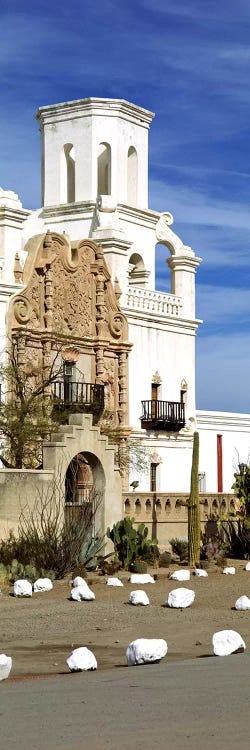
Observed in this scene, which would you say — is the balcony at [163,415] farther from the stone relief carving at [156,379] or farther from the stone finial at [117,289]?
the stone finial at [117,289]

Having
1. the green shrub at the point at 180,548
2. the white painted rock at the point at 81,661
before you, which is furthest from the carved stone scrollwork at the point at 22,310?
the white painted rock at the point at 81,661

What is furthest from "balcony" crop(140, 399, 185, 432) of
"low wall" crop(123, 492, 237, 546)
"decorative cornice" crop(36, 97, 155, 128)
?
"low wall" crop(123, 492, 237, 546)

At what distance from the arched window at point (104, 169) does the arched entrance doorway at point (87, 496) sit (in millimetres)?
24545

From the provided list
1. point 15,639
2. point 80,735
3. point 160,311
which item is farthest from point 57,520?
point 160,311

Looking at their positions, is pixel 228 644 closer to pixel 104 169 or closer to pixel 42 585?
pixel 42 585

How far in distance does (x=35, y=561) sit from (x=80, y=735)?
14.8 metres

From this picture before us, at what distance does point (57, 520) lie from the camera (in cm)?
2450

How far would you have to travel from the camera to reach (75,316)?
43031 millimetres

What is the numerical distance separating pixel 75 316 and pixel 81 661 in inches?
1216

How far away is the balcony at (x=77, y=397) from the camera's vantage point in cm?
3943

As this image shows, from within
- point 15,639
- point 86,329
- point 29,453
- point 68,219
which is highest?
point 68,219

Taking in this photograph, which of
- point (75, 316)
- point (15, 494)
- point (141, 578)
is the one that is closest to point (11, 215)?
point (75, 316)

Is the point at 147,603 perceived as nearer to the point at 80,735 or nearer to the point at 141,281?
the point at 80,735

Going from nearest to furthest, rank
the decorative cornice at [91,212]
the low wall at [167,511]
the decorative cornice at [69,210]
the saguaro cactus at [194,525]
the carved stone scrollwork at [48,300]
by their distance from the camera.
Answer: the saguaro cactus at [194,525] < the low wall at [167,511] < the carved stone scrollwork at [48,300] < the decorative cornice at [69,210] < the decorative cornice at [91,212]
